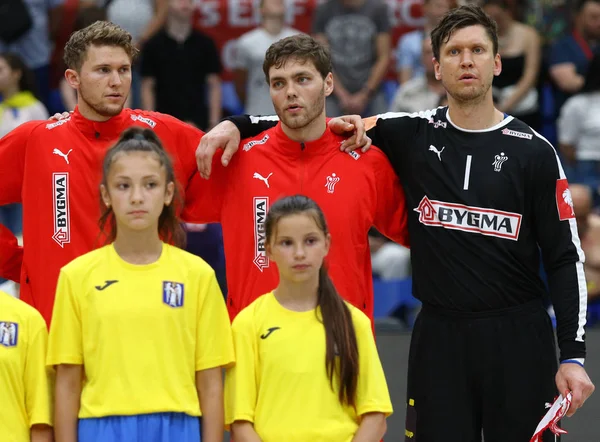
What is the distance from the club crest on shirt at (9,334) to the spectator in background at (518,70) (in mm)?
6473

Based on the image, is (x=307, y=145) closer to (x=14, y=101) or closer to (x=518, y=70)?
(x=14, y=101)

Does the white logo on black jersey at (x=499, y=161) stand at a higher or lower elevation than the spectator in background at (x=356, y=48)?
lower

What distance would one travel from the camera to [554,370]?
5250mm

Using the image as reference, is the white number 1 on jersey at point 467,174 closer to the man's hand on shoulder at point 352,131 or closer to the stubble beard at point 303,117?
the man's hand on shoulder at point 352,131

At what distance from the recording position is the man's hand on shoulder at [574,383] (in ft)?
16.5

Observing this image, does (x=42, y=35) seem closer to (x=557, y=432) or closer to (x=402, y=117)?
(x=402, y=117)

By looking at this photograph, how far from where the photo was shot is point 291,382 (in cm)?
454

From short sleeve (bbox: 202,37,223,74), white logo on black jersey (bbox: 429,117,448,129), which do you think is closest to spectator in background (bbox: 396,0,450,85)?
short sleeve (bbox: 202,37,223,74)

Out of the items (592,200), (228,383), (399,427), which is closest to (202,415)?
(228,383)

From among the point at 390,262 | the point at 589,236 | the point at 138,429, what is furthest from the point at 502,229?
the point at 390,262

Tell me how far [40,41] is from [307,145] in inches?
239

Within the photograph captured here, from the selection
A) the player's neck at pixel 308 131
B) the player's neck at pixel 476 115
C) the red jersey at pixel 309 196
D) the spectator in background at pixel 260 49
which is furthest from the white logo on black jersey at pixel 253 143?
the spectator in background at pixel 260 49

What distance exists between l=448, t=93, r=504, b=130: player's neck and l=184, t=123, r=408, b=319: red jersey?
424 millimetres

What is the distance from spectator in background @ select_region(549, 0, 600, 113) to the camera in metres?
10.4
